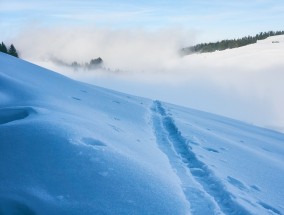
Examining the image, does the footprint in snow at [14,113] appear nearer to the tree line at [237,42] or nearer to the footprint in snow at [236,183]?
the footprint in snow at [236,183]

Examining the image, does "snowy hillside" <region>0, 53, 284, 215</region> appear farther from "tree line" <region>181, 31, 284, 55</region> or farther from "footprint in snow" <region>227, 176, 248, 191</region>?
"tree line" <region>181, 31, 284, 55</region>

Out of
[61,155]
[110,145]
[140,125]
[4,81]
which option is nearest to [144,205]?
[61,155]

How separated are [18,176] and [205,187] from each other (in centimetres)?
165

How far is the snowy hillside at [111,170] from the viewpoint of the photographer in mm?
2318

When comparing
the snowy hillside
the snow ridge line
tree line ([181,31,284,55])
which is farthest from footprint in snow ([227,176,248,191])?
tree line ([181,31,284,55])

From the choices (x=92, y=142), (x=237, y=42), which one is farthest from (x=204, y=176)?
(x=237, y=42)

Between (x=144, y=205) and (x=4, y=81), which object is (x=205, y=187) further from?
(x=4, y=81)

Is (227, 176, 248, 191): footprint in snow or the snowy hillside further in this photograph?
(227, 176, 248, 191): footprint in snow

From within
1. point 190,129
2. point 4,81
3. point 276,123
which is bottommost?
point 276,123

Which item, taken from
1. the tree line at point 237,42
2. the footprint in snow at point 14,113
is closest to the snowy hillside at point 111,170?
the footprint in snow at point 14,113

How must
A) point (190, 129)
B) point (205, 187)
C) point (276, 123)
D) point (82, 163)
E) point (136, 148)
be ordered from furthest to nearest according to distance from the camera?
1. point (276, 123)
2. point (190, 129)
3. point (136, 148)
4. point (205, 187)
5. point (82, 163)

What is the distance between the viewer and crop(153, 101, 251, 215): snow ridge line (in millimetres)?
2839

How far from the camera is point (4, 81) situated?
203 inches

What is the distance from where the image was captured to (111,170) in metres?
2.71
